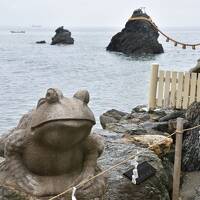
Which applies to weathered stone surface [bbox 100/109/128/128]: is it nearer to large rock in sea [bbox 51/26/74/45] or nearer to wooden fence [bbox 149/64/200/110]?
wooden fence [bbox 149/64/200/110]

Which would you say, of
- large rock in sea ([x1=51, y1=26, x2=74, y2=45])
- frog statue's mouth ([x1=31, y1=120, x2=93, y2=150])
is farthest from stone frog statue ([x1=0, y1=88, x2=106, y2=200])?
large rock in sea ([x1=51, y1=26, x2=74, y2=45])

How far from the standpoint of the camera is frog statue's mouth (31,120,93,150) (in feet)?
14.0

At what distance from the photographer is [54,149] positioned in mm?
4570

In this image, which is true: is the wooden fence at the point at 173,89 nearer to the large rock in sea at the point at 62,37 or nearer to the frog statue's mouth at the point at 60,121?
the frog statue's mouth at the point at 60,121

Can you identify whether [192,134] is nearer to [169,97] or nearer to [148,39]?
[169,97]

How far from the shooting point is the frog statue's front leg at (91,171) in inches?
193

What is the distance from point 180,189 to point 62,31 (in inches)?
3478

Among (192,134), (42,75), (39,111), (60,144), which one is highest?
(39,111)

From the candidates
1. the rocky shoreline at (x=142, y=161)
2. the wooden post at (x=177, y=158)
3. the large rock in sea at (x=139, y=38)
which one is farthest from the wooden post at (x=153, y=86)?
the large rock in sea at (x=139, y=38)

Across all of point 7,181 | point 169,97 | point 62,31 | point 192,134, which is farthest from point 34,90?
point 62,31

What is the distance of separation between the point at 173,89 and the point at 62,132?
28.8 feet

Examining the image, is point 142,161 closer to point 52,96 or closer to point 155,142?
point 155,142

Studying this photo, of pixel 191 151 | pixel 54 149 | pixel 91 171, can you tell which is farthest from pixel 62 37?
pixel 54 149

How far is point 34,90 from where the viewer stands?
29.5 metres
